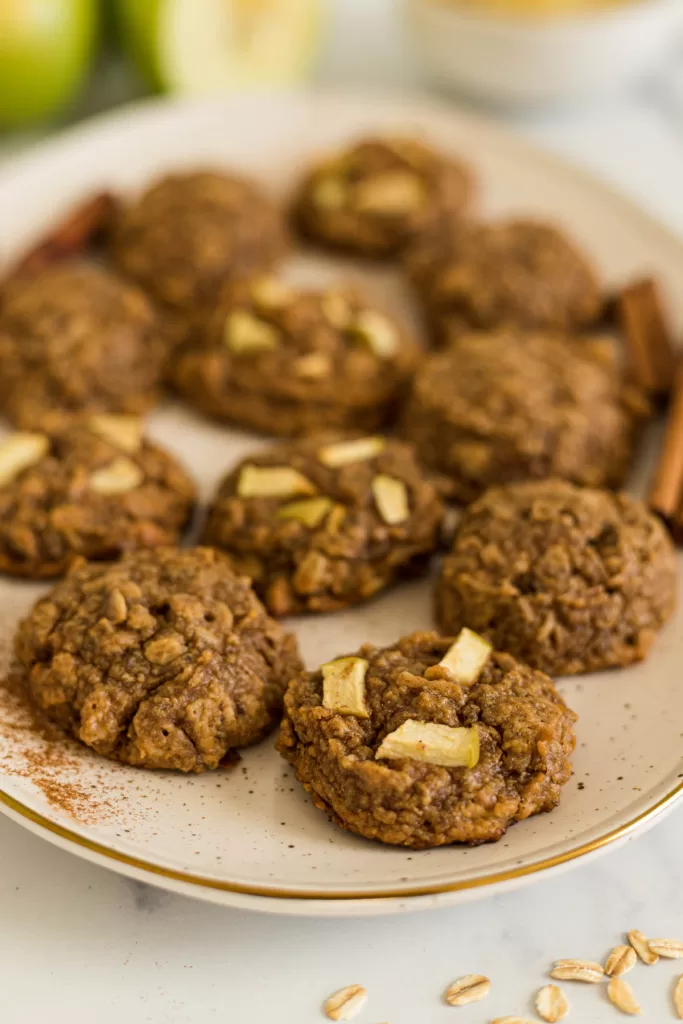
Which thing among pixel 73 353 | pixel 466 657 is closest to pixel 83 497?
pixel 73 353

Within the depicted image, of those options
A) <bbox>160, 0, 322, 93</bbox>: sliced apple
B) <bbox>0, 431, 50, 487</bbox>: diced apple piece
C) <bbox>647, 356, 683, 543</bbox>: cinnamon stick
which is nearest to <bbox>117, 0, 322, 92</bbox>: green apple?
<bbox>160, 0, 322, 93</bbox>: sliced apple

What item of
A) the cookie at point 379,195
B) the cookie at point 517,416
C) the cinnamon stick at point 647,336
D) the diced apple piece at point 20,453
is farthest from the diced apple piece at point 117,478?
the cinnamon stick at point 647,336

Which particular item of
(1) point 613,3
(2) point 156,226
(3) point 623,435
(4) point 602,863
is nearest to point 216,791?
(4) point 602,863

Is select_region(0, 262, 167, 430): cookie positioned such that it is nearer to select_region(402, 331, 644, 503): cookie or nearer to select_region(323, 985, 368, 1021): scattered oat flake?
select_region(402, 331, 644, 503): cookie

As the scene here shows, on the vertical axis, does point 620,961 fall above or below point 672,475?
below

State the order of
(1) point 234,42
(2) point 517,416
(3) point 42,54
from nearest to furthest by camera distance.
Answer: (2) point 517,416 → (3) point 42,54 → (1) point 234,42

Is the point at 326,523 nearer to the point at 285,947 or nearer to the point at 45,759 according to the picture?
the point at 45,759

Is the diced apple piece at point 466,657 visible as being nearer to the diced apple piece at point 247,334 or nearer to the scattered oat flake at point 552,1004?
the scattered oat flake at point 552,1004

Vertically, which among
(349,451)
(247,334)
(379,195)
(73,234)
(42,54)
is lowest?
(349,451)
